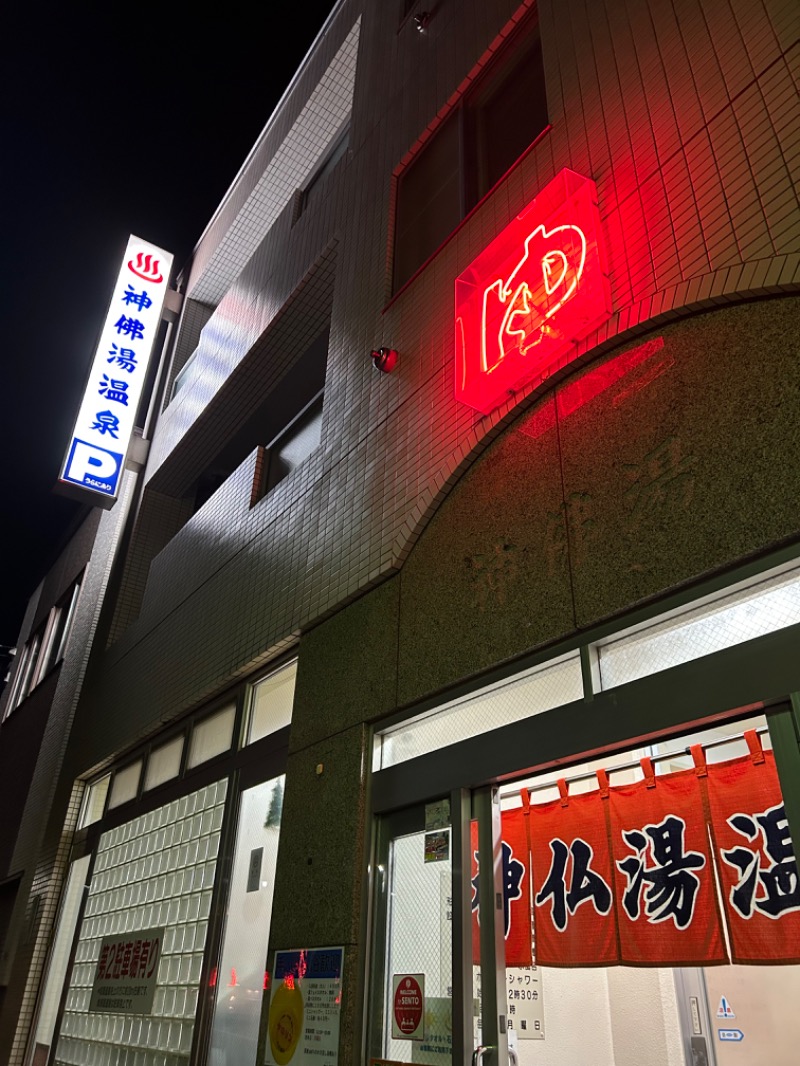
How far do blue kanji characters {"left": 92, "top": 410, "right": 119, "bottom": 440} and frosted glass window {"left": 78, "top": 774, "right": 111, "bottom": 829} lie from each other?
4.79 meters

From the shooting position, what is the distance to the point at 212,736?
24.0 ft

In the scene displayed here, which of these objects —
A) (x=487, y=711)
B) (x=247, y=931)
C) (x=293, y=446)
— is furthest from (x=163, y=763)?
(x=487, y=711)

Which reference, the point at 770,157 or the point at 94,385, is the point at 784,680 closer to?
the point at 770,157

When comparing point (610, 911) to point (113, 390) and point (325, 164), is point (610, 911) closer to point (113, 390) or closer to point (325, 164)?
point (325, 164)

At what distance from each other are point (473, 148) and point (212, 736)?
5.74 meters

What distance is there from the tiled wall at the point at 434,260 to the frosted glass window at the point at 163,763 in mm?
324

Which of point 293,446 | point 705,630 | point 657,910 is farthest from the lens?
point 293,446

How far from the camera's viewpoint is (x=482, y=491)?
185 inches

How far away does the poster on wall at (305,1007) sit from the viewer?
427 centimetres

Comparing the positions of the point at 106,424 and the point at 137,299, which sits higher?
the point at 137,299

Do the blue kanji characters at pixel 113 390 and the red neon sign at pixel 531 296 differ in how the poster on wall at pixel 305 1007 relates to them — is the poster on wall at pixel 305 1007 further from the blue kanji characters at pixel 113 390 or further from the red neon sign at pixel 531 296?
the blue kanji characters at pixel 113 390

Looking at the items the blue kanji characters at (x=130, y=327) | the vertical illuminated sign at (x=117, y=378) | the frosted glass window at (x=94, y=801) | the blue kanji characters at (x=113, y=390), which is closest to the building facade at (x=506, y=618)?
the frosted glass window at (x=94, y=801)

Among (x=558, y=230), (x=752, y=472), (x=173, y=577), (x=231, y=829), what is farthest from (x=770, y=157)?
(x=173, y=577)

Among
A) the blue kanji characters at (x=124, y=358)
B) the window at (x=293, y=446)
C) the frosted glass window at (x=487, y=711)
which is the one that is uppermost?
the blue kanji characters at (x=124, y=358)
